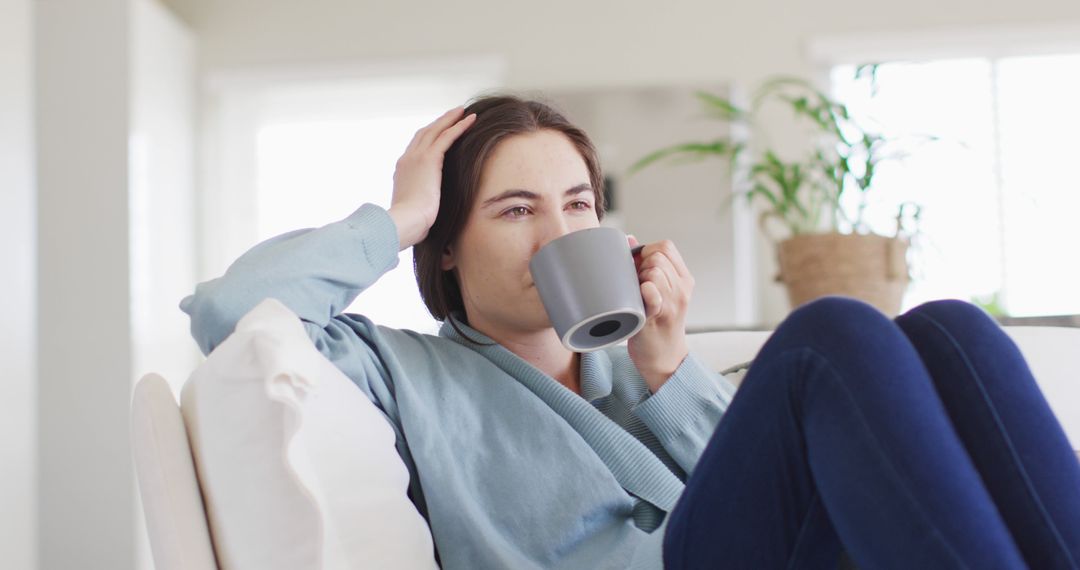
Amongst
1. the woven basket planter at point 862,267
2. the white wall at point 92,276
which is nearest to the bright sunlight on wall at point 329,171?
the white wall at point 92,276

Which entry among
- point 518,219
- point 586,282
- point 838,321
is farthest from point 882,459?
point 518,219

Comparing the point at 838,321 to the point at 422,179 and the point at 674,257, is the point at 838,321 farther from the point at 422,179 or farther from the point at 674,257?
the point at 422,179

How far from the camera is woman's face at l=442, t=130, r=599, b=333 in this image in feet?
4.70

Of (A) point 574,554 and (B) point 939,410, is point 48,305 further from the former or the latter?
(B) point 939,410

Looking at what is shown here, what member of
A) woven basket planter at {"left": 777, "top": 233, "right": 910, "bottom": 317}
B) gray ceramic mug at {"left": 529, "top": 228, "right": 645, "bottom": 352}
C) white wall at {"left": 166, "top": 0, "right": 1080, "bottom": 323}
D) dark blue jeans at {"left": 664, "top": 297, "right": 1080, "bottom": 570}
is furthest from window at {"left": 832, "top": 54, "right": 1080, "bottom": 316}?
dark blue jeans at {"left": 664, "top": 297, "right": 1080, "bottom": 570}

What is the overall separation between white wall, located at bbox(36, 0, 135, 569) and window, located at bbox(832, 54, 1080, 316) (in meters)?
2.58

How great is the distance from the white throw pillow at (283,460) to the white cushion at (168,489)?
0.02 m

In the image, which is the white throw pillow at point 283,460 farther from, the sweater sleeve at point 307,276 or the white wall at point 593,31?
the white wall at point 593,31

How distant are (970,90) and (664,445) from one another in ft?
10.4

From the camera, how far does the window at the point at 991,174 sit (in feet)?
13.1

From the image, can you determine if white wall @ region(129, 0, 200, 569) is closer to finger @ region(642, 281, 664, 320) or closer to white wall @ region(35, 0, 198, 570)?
white wall @ region(35, 0, 198, 570)

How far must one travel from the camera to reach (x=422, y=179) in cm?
145

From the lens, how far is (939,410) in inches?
38.7

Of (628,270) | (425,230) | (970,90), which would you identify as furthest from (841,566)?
(970,90)
